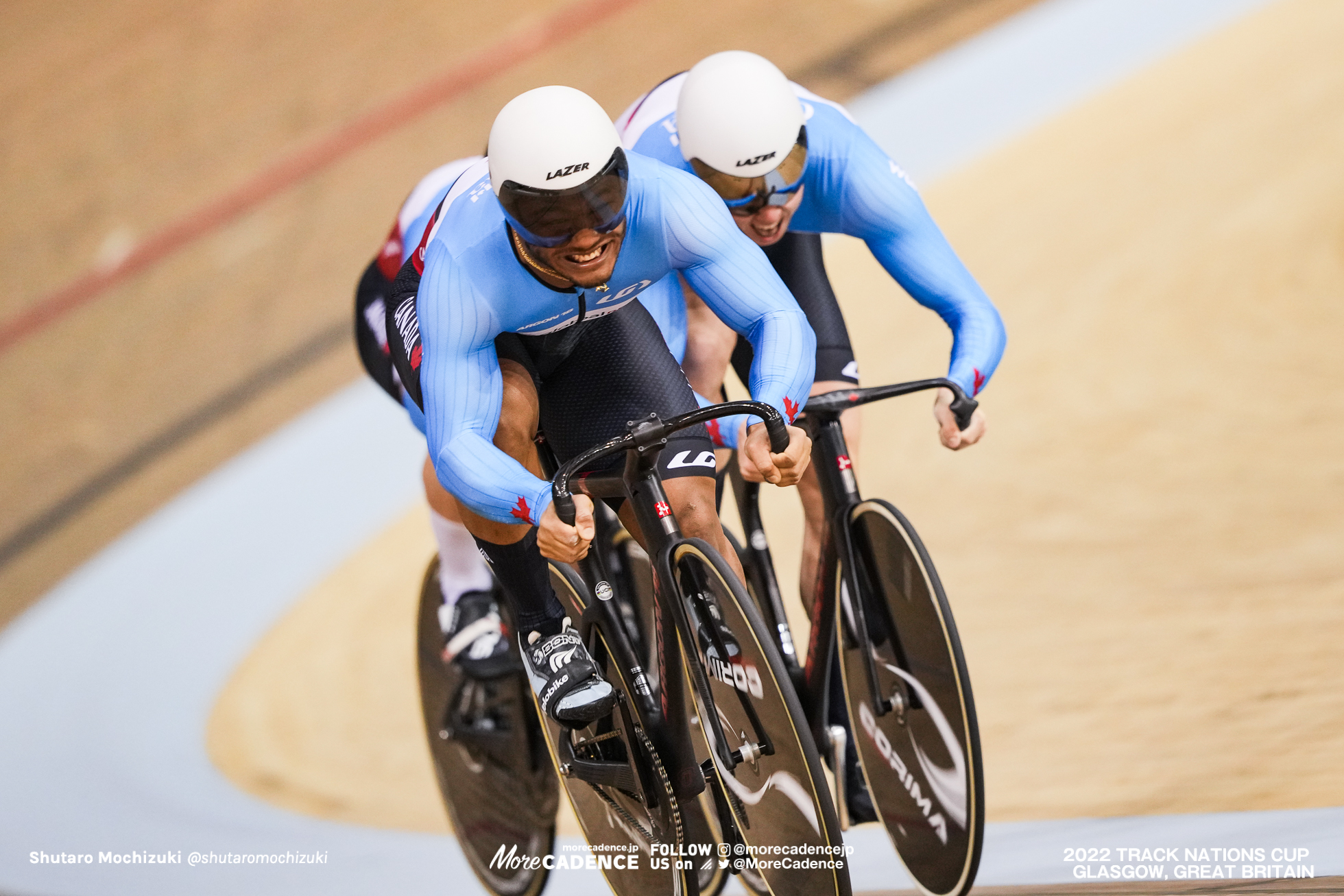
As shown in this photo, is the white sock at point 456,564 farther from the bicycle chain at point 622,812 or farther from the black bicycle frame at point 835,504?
the black bicycle frame at point 835,504

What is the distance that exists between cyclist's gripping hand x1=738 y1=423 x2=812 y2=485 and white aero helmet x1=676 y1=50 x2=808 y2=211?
57cm

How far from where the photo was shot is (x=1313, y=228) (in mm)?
5781

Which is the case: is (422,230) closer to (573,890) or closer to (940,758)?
(940,758)

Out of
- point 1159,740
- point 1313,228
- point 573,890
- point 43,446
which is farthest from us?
point 43,446

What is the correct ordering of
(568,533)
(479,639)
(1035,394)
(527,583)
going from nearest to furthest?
(568,533)
(527,583)
(479,639)
(1035,394)

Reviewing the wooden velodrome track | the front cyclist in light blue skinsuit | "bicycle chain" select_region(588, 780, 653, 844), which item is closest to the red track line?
the wooden velodrome track

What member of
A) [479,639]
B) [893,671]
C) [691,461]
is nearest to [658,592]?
[691,461]

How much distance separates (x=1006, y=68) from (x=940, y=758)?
6081 millimetres

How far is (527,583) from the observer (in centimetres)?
277

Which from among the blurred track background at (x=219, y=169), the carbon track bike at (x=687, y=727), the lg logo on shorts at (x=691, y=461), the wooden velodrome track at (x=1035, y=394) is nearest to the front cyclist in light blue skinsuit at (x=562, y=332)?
the lg logo on shorts at (x=691, y=461)

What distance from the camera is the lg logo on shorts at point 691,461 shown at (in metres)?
2.57

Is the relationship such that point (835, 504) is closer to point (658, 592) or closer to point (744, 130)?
point (658, 592)

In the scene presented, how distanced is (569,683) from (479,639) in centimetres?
80

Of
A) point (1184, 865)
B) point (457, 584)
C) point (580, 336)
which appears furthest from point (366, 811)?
point (1184, 865)
